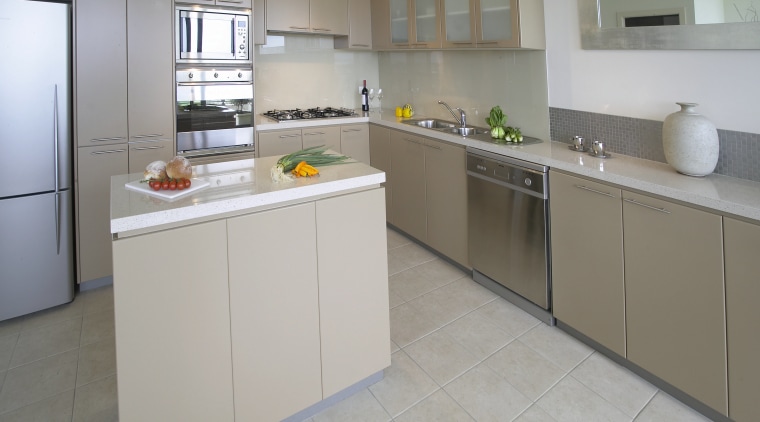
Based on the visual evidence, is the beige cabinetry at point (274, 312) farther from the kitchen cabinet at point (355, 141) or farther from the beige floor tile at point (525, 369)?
the kitchen cabinet at point (355, 141)

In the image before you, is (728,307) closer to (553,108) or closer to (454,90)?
(553,108)

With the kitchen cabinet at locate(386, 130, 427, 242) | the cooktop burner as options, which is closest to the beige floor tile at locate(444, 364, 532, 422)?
the kitchen cabinet at locate(386, 130, 427, 242)

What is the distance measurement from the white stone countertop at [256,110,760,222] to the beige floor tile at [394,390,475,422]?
50.0 inches

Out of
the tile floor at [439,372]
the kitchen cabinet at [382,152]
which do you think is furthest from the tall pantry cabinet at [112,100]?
the kitchen cabinet at [382,152]

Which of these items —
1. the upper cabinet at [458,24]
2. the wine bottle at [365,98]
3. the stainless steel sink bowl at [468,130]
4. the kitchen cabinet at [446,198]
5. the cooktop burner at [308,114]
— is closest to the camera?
the upper cabinet at [458,24]

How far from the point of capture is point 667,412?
1.96 meters

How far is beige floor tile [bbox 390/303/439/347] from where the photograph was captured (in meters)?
2.58

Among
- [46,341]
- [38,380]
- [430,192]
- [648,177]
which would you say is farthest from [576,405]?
[46,341]

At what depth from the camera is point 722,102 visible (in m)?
2.08

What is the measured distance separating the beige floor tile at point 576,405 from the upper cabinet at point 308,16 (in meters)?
3.60

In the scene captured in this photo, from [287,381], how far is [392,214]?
8.10ft

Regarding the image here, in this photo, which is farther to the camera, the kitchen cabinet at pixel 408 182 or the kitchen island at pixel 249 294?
the kitchen cabinet at pixel 408 182

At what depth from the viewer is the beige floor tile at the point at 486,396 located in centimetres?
199

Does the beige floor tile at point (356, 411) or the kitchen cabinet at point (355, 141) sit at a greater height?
the kitchen cabinet at point (355, 141)
